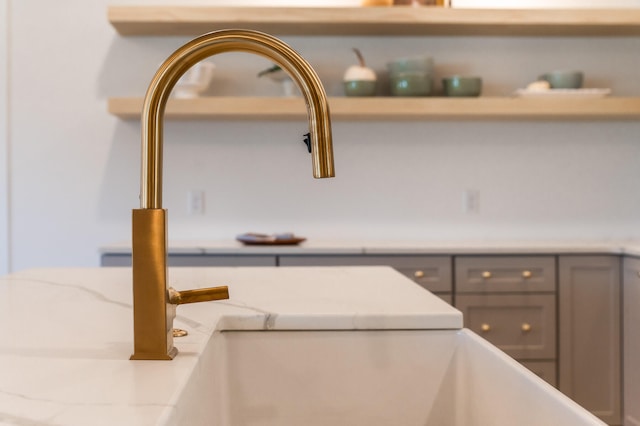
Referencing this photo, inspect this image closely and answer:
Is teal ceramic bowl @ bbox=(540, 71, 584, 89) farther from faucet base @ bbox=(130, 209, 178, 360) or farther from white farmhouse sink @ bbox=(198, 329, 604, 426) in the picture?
faucet base @ bbox=(130, 209, 178, 360)

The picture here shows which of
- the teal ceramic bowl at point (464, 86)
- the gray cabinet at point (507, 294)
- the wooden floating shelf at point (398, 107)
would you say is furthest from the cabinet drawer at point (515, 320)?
the teal ceramic bowl at point (464, 86)

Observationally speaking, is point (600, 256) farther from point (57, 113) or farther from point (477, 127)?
point (57, 113)

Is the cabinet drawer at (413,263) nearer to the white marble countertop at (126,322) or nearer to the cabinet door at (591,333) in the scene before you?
the cabinet door at (591,333)

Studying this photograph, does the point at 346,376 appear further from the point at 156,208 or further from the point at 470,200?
the point at 470,200

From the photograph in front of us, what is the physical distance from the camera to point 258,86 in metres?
3.36

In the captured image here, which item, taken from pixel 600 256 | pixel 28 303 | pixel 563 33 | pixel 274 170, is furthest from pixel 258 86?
pixel 28 303

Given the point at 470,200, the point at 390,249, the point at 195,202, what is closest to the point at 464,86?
the point at 470,200

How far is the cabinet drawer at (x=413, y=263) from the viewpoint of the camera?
285 centimetres

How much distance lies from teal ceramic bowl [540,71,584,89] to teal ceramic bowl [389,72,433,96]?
59cm

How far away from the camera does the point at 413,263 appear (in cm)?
287

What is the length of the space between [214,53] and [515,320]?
2387 mm

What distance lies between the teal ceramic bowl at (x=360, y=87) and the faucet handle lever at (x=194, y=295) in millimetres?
2358

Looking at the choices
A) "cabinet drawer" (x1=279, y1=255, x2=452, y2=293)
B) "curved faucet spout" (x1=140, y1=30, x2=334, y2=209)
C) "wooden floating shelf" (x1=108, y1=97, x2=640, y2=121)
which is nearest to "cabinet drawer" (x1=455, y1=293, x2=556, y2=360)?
"cabinet drawer" (x1=279, y1=255, x2=452, y2=293)

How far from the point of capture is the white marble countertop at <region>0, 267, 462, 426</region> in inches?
25.1
